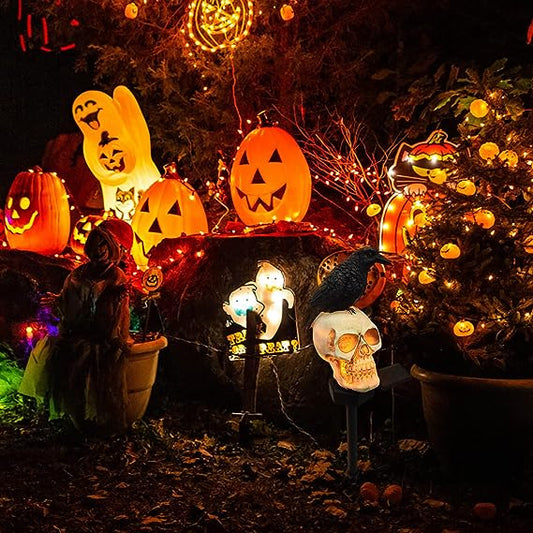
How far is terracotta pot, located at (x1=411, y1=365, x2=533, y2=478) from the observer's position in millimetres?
5430

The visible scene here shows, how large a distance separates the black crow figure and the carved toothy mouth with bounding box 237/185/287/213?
238 centimetres

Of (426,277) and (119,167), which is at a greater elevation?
(119,167)

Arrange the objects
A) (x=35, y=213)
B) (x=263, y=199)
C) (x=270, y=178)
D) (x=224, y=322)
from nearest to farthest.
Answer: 1. (x=224, y=322)
2. (x=270, y=178)
3. (x=263, y=199)
4. (x=35, y=213)

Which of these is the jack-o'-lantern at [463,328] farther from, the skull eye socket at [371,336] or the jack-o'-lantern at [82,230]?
the jack-o'-lantern at [82,230]

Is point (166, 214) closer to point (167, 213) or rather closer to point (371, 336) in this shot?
point (167, 213)

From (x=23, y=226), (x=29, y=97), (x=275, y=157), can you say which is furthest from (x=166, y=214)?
(x=29, y=97)

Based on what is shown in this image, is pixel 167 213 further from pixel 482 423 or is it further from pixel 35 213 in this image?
pixel 482 423

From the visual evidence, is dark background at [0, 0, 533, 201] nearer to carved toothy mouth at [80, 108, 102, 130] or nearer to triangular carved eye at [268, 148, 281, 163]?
carved toothy mouth at [80, 108, 102, 130]

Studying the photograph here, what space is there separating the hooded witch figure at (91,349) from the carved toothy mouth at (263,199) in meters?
1.78

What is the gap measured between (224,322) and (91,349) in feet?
4.36

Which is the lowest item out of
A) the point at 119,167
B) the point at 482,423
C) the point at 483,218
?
the point at 482,423

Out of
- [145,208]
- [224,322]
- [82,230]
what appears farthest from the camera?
[82,230]

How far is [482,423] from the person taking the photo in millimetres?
5496

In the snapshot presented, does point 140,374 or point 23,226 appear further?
point 23,226
